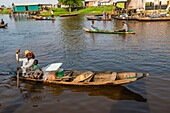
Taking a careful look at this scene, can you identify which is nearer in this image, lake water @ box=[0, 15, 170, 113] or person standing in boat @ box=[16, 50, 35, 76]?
lake water @ box=[0, 15, 170, 113]

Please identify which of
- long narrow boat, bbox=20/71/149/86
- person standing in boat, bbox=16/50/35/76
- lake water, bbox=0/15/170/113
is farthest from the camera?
person standing in boat, bbox=16/50/35/76

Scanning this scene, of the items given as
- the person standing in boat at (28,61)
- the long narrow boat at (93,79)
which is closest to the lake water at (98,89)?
the long narrow boat at (93,79)

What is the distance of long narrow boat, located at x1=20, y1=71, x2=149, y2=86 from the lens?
9.62 meters

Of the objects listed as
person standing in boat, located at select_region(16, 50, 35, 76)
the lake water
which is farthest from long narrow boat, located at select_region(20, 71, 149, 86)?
person standing in boat, located at select_region(16, 50, 35, 76)

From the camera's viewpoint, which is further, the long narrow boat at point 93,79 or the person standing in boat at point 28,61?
the person standing in boat at point 28,61

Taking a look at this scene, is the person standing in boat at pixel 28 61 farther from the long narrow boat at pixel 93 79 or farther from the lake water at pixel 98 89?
the lake water at pixel 98 89

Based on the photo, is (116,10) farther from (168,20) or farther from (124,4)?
(168,20)

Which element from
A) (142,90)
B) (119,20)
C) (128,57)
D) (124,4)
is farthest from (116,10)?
(142,90)

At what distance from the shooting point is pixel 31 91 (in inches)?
410

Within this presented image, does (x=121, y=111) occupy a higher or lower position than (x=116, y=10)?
lower

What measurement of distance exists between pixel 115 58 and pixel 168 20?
2572 centimetres

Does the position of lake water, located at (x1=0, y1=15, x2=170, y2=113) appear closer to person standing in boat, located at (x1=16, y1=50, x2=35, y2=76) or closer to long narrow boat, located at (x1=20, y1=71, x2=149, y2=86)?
long narrow boat, located at (x1=20, y1=71, x2=149, y2=86)

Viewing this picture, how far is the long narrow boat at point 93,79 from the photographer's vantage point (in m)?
9.62

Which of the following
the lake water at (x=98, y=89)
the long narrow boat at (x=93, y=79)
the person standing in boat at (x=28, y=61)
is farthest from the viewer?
the person standing in boat at (x=28, y=61)
